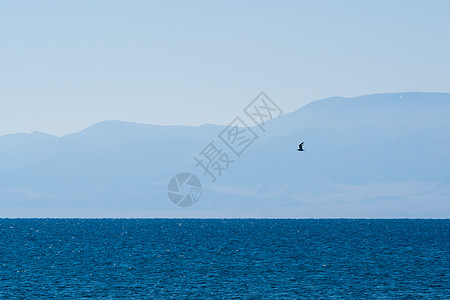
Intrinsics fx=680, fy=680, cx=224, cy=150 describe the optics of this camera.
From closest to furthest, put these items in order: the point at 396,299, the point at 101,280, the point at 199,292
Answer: the point at 396,299, the point at 199,292, the point at 101,280

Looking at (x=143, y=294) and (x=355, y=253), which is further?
(x=355, y=253)

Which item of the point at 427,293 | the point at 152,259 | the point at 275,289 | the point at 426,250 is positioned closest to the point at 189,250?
the point at 152,259

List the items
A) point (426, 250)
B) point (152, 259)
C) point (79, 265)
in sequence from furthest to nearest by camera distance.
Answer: point (426, 250) → point (152, 259) → point (79, 265)

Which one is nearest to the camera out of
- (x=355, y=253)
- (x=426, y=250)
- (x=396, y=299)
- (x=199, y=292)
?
(x=396, y=299)

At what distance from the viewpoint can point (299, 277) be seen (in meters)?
79.6

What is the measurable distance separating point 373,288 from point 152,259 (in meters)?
40.6

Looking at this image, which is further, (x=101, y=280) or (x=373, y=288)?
(x=101, y=280)

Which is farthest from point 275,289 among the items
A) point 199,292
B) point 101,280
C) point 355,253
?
point 355,253

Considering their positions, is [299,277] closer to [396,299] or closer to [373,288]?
[373,288]

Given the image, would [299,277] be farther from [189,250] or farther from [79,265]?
[189,250]

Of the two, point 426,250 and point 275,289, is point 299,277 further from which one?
point 426,250

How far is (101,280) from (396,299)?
32.3 meters

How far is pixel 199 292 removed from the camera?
2675 inches

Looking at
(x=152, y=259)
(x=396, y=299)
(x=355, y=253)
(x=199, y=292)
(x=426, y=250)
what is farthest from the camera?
(x=426, y=250)
